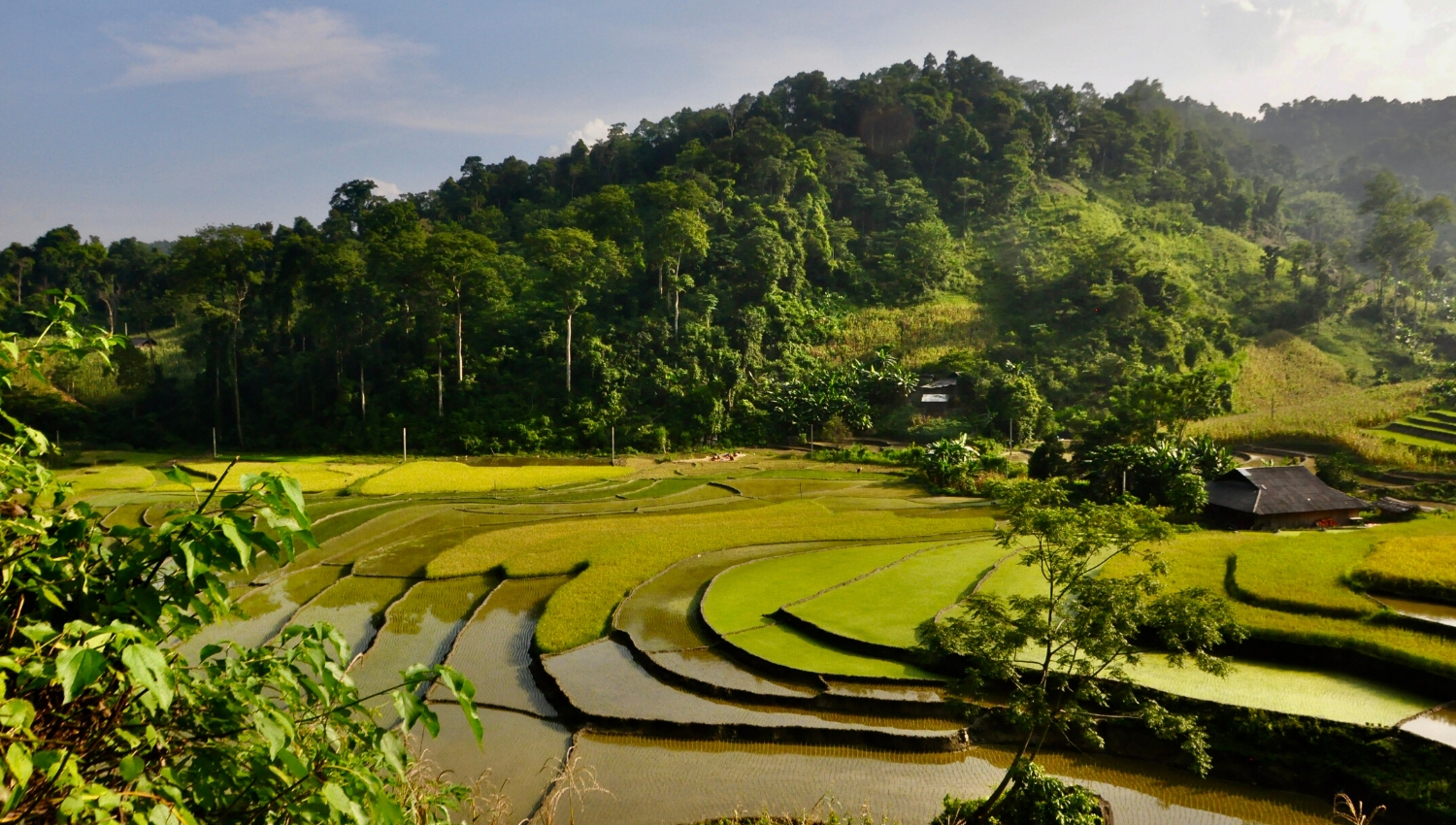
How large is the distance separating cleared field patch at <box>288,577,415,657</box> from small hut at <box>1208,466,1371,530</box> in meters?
23.5

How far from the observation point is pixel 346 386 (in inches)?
1682

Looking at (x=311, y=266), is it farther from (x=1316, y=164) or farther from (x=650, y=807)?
(x=1316, y=164)

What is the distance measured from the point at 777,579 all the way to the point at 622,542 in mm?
5415

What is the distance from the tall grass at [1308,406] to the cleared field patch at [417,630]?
3268cm

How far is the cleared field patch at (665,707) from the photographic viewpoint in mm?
12633

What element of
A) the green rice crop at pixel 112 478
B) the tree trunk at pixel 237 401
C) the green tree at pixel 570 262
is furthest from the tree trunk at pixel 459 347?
the green rice crop at pixel 112 478

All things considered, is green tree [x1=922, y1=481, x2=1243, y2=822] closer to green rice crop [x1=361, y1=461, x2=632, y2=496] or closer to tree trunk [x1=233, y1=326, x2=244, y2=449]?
green rice crop [x1=361, y1=461, x2=632, y2=496]

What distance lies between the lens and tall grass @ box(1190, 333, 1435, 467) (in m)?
33.0

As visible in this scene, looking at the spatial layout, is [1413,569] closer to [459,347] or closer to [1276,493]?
[1276,493]

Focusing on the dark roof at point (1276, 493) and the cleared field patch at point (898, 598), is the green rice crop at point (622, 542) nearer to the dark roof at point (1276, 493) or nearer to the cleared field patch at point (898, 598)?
the cleared field patch at point (898, 598)

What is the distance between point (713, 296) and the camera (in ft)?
153

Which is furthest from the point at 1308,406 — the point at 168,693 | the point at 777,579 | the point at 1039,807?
the point at 168,693

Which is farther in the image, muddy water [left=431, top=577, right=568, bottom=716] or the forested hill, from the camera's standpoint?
the forested hill

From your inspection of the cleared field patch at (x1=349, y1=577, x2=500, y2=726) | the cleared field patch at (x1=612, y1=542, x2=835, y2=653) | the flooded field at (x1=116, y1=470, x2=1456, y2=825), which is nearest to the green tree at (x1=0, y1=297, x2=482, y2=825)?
the flooded field at (x1=116, y1=470, x2=1456, y2=825)
